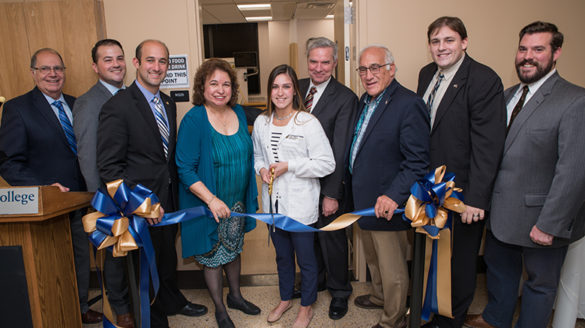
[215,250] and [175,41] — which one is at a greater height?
[175,41]

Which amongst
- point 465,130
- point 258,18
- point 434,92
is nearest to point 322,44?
point 434,92

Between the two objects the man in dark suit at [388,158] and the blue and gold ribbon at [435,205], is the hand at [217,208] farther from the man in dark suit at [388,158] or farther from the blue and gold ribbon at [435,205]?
the blue and gold ribbon at [435,205]

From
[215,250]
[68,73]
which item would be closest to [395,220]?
[215,250]

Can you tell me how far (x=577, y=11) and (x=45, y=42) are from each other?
170 inches

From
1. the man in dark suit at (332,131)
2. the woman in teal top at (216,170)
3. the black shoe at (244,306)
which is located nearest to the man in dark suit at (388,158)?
the man in dark suit at (332,131)

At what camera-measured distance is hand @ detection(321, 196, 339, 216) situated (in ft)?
7.91

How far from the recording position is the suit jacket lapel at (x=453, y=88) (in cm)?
209

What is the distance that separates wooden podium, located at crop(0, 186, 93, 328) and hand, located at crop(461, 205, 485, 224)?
2.30 metres

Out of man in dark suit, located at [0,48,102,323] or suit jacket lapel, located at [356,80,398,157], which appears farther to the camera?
man in dark suit, located at [0,48,102,323]

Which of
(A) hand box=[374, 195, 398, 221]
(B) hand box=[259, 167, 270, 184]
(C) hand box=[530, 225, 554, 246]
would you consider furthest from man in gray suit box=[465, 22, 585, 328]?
(B) hand box=[259, 167, 270, 184]

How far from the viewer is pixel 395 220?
217 cm

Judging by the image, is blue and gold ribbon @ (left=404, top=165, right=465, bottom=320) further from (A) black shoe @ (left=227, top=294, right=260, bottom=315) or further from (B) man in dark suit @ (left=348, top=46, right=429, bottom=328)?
(A) black shoe @ (left=227, top=294, right=260, bottom=315)

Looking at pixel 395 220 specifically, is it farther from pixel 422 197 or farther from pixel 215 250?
pixel 215 250

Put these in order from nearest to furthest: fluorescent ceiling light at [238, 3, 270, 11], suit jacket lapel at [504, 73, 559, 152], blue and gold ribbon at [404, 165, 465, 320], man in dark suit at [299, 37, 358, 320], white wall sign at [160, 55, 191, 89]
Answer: blue and gold ribbon at [404, 165, 465, 320] → suit jacket lapel at [504, 73, 559, 152] → man in dark suit at [299, 37, 358, 320] → white wall sign at [160, 55, 191, 89] → fluorescent ceiling light at [238, 3, 270, 11]
